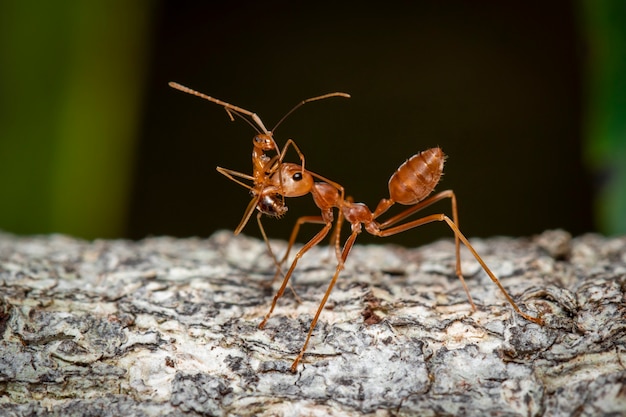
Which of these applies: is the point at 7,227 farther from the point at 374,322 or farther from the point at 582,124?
the point at 582,124

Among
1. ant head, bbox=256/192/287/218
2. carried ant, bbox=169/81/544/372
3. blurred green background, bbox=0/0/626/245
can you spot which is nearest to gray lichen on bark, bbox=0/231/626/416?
carried ant, bbox=169/81/544/372

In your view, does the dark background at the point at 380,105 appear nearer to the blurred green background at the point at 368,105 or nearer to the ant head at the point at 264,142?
the blurred green background at the point at 368,105

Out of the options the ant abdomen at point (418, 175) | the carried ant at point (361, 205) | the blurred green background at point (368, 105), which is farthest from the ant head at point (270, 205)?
the blurred green background at point (368, 105)

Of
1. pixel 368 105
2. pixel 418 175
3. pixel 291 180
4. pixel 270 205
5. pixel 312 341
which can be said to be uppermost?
pixel 368 105

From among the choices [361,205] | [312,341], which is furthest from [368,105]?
[312,341]

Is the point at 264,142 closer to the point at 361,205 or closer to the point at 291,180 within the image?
the point at 291,180

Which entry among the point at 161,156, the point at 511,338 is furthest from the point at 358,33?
the point at 511,338

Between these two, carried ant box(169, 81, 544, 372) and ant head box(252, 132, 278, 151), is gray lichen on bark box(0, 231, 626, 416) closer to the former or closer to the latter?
carried ant box(169, 81, 544, 372)
